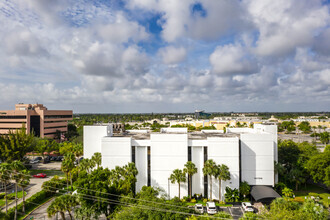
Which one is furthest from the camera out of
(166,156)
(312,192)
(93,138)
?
(93,138)

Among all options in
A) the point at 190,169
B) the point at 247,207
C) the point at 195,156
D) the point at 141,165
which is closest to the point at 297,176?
the point at 247,207

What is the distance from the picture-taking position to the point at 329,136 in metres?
92.1

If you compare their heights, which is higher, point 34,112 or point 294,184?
point 34,112

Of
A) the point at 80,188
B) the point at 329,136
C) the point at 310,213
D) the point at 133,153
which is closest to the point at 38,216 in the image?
the point at 80,188

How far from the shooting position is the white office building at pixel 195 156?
4053cm

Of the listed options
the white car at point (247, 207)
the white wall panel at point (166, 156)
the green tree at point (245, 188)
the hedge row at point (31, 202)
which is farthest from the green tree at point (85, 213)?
the green tree at point (245, 188)

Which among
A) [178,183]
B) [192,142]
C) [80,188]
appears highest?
[192,142]

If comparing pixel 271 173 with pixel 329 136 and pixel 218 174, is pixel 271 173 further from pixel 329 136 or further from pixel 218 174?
pixel 329 136

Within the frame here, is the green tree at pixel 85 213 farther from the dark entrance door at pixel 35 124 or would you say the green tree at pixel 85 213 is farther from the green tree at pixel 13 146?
the dark entrance door at pixel 35 124

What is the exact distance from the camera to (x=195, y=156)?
138 ft

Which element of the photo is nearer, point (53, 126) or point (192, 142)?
point (192, 142)

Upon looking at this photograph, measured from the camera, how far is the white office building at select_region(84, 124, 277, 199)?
40531 millimetres

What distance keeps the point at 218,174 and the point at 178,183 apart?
8078 mm

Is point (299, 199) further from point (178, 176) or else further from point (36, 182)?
point (36, 182)
